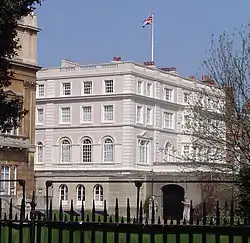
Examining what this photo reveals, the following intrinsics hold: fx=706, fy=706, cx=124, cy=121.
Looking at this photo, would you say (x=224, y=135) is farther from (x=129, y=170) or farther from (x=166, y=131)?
(x=166, y=131)

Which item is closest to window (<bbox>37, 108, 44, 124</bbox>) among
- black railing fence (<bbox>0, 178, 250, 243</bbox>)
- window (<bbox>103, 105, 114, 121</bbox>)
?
window (<bbox>103, 105, 114, 121</bbox>)

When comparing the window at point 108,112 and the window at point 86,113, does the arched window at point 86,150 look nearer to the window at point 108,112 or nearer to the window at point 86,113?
the window at point 86,113

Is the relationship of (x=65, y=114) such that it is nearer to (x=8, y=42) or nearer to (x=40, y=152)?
(x=40, y=152)

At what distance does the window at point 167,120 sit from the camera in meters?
70.2

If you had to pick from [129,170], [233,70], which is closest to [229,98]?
[233,70]

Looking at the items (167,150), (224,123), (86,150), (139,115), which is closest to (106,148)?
(86,150)

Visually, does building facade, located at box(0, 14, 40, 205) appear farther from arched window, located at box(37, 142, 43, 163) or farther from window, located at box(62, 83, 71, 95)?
arched window, located at box(37, 142, 43, 163)

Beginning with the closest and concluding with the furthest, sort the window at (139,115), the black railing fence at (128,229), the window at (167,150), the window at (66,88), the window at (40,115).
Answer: the black railing fence at (128,229)
the window at (139,115)
the window at (66,88)
the window at (167,150)
the window at (40,115)

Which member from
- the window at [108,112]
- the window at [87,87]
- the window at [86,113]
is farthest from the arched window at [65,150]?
the window at [87,87]

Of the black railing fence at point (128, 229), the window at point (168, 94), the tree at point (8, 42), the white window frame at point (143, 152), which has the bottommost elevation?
the black railing fence at point (128, 229)

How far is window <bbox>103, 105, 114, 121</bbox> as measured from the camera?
66.1 m

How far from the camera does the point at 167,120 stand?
70812 millimetres

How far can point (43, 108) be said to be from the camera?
6906 cm

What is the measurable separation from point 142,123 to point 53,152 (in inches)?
352
